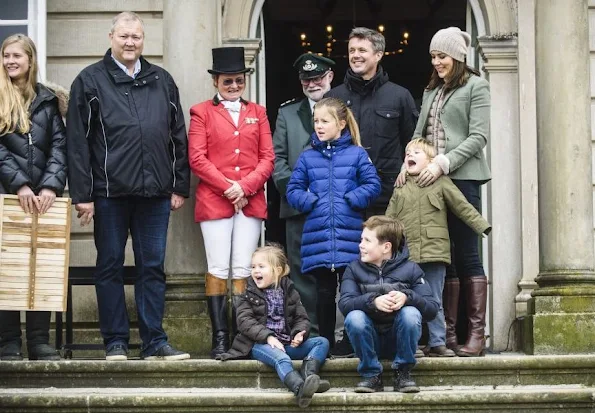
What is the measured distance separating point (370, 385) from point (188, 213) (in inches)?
80.8

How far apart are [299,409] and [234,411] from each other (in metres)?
0.38

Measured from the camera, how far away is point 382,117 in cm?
896

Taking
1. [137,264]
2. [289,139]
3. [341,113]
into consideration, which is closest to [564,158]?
[341,113]

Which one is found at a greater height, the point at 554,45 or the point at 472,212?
the point at 554,45

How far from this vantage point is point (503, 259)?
401 inches

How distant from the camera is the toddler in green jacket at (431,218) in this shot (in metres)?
8.31

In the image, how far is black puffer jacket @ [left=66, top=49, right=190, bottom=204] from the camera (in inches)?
329

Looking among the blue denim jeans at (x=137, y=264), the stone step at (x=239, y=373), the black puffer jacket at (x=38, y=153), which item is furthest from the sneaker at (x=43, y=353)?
the black puffer jacket at (x=38, y=153)

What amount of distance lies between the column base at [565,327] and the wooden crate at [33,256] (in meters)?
3.06

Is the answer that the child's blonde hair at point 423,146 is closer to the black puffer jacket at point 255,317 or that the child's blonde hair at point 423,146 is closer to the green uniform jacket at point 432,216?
the green uniform jacket at point 432,216

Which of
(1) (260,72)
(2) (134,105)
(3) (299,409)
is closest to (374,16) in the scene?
(1) (260,72)

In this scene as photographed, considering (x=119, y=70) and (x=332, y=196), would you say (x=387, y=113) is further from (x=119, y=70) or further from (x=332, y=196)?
(x=119, y=70)

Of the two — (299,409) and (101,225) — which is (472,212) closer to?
(299,409)

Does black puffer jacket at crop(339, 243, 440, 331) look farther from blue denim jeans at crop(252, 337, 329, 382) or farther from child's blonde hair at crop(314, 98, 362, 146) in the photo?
child's blonde hair at crop(314, 98, 362, 146)
